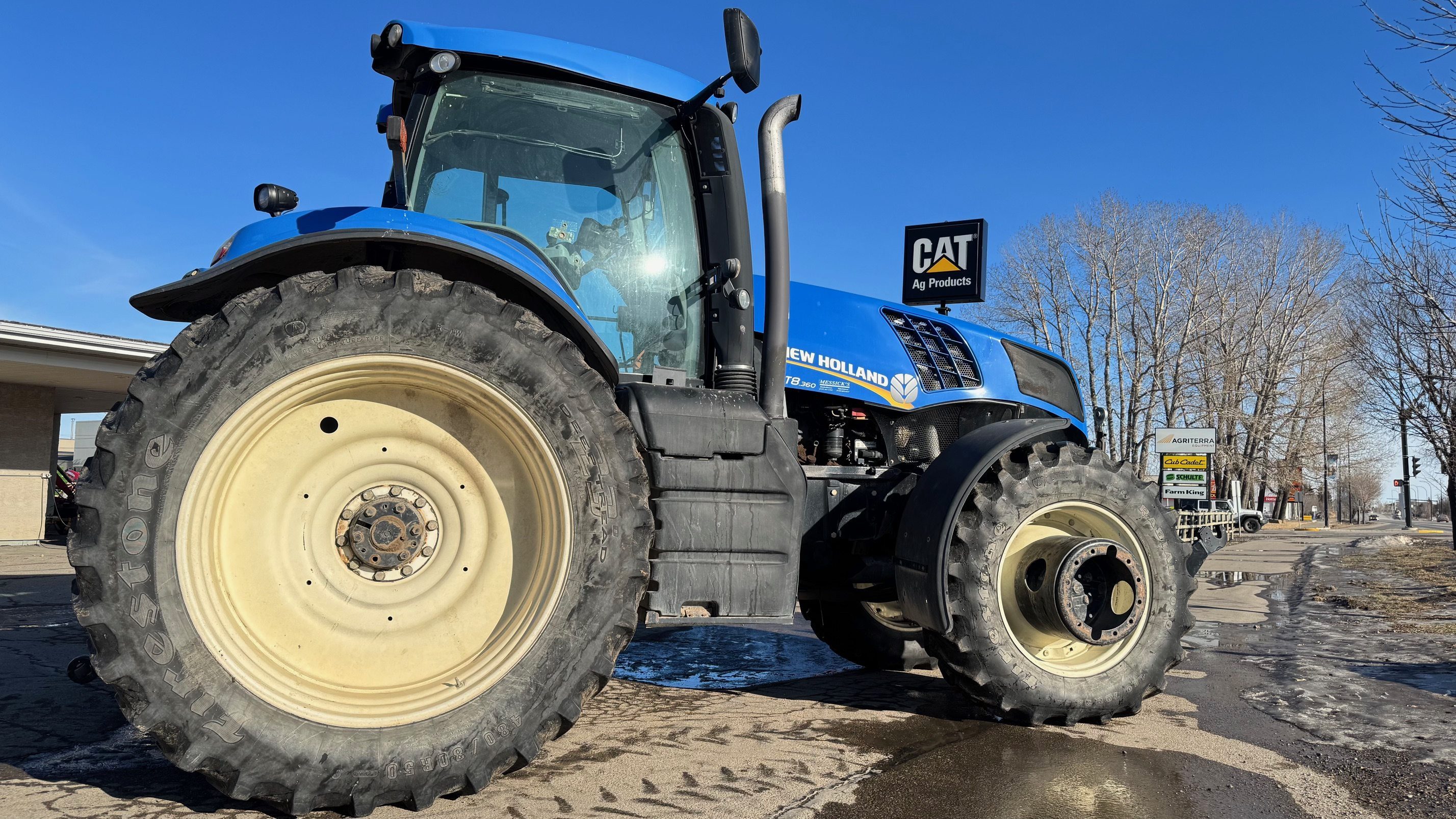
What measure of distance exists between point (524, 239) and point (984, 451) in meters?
2.12

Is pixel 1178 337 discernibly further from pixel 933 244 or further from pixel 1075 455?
pixel 1075 455

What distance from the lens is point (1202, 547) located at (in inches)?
177

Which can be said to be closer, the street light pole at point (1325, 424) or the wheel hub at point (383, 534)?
the wheel hub at point (383, 534)

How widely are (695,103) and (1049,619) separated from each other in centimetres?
270

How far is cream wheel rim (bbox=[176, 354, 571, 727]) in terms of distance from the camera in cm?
257

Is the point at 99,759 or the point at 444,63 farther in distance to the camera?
the point at 444,63

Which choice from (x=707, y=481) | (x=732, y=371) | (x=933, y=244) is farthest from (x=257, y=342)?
(x=933, y=244)

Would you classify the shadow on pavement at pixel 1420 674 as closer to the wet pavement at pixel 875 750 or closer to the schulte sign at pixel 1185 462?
the wet pavement at pixel 875 750

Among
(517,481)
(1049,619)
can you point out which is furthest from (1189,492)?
(517,481)

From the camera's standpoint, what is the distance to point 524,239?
356 cm

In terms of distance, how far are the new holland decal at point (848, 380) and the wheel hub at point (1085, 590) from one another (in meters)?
1.13

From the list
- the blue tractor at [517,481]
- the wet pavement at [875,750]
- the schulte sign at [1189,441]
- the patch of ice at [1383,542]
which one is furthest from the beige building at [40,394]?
the patch of ice at [1383,542]

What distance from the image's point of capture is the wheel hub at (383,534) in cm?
280

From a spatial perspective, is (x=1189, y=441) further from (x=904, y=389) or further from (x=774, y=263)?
(x=774, y=263)
